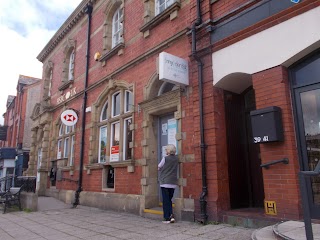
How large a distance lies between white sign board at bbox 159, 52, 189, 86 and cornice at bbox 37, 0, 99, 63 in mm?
7040

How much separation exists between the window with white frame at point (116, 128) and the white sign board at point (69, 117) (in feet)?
4.63

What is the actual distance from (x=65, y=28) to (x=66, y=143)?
5.58m

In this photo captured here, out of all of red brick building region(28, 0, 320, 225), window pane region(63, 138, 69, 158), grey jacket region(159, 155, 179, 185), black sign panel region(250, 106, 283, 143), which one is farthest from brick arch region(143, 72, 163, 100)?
window pane region(63, 138, 69, 158)

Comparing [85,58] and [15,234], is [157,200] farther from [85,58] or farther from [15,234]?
[85,58]

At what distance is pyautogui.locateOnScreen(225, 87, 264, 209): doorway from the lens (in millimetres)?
6227

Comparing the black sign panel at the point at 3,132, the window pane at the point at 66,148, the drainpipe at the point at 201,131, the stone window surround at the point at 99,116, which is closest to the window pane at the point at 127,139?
the stone window surround at the point at 99,116

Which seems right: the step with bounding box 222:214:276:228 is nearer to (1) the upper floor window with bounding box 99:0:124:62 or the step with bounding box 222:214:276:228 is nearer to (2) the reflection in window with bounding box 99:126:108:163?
(2) the reflection in window with bounding box 99:126:108:163

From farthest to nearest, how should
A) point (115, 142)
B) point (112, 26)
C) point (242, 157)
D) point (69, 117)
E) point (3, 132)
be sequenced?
point (3, 132), point (69, 117), point (112, 26), point (115, 142), point (242, 157)

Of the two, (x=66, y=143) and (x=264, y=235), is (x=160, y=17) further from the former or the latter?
(x=66, y=143)

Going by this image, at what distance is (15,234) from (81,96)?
6.89m

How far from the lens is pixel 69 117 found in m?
11.3

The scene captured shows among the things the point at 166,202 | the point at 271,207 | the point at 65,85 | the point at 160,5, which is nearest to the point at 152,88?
the point at 160,5

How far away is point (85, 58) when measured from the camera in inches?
477

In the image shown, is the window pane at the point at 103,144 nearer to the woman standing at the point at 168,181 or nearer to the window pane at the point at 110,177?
the window pane at the point at 110,177
